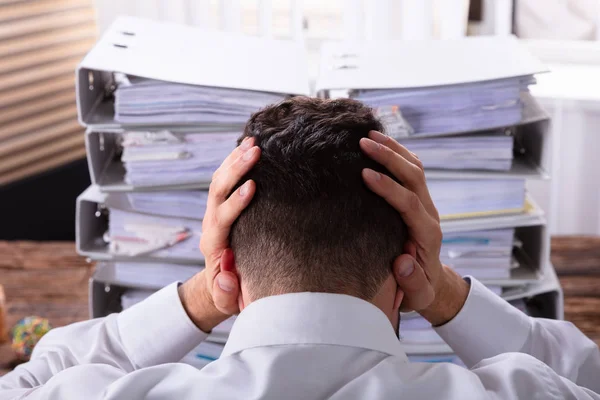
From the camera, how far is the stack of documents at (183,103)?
4.29 feet

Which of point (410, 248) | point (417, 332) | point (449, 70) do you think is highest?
point (449, 70)

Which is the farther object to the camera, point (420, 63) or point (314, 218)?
point (420, 63)

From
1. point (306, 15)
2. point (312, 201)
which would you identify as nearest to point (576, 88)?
point (306, 15)

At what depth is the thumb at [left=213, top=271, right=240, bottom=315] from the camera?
984 mm

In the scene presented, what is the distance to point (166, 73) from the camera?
1327mm

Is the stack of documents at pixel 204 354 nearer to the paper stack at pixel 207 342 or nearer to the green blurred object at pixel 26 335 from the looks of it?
the paper stack at pixel 207 342

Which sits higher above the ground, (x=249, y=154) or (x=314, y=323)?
(x=249, y=154)

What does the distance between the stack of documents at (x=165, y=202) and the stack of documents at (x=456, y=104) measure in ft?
1.06

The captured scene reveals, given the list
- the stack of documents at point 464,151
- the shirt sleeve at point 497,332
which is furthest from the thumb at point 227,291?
the stack of documents at point 464,151

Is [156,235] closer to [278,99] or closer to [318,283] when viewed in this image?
[278,99]

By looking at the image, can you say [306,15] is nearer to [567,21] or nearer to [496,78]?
[567,21]

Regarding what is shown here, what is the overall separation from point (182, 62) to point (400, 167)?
558 mm

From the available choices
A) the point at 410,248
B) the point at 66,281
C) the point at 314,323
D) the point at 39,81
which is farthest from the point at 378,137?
the point at 39,81

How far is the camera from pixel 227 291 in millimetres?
1018
